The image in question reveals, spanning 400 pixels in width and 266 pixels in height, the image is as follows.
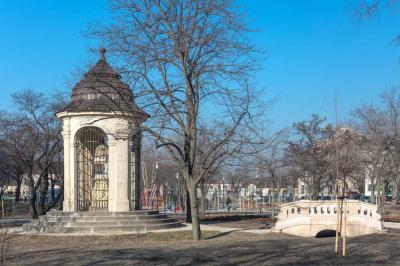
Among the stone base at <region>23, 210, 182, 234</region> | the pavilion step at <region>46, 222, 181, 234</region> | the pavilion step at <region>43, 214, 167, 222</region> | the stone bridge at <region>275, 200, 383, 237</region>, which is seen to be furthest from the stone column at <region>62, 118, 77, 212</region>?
the stone bridge at <region>275, 200, 383, 237</region>

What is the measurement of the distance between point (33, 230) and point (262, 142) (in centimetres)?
1154

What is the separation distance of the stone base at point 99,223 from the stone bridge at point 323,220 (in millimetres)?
5282

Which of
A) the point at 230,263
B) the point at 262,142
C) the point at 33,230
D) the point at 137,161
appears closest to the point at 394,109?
the point at 137,161

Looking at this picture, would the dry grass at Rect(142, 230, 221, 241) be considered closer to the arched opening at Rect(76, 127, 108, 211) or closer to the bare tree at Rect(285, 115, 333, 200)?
the arched opening at Rect(76, 127, 108, 211)

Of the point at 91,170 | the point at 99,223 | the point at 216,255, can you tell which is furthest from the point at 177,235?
the point at 91,170

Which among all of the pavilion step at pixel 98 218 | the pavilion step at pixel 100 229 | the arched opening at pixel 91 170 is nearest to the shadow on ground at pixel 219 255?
the pavilion step at pixel 100 229

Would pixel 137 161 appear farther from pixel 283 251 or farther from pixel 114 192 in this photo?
pixel 283 251

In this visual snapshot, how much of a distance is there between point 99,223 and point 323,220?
926 cm

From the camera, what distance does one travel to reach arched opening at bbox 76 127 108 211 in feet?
84.7

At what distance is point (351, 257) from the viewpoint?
42.2 ft

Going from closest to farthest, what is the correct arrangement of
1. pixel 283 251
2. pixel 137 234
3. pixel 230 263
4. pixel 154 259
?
pixel 230 263 → pixel 154 259 → pixel 283 251 → pixel 137 234

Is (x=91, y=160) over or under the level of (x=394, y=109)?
under

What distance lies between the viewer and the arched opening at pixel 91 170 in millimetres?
25828

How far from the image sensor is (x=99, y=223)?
73.7 feet
